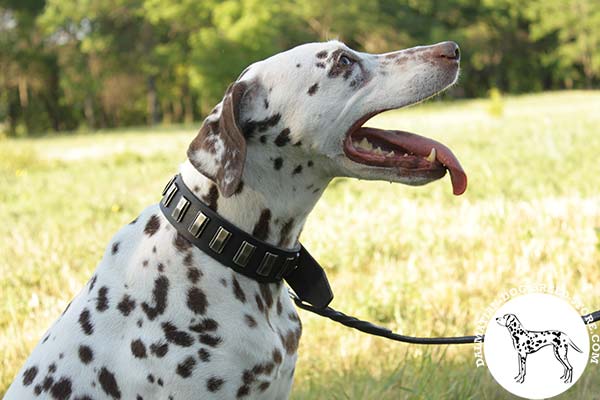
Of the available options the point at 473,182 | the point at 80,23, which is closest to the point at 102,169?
the point at 473,182

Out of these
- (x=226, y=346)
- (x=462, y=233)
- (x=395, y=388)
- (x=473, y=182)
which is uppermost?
(x=226, y=346)

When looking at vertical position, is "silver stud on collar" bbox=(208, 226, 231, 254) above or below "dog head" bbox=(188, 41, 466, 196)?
below

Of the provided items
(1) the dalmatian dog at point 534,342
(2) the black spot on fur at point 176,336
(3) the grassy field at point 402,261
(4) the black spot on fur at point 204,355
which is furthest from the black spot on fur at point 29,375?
(1) the dalmatian dog at point 534,342

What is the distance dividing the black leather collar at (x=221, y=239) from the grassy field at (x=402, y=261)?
1.25 m

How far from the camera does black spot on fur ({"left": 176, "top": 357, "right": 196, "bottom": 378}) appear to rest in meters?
2.72

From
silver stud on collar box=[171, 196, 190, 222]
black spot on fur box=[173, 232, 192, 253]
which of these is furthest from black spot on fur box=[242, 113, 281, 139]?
black spot on fur box=[173, 232, 192, 253]

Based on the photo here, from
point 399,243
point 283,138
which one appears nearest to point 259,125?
point 283,138

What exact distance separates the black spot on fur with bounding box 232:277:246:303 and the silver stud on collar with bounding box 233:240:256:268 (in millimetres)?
65

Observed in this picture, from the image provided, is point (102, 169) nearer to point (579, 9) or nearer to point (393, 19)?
point (393, 19)

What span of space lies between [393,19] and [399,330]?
2456 inches

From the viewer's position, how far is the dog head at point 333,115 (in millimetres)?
3002

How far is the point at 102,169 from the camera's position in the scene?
17688mm

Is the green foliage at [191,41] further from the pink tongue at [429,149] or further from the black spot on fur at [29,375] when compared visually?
the black spot on fur at [29,375]

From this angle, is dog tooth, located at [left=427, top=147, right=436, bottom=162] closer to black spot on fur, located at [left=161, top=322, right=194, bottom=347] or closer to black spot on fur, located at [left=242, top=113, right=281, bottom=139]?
black spot on fur, located at [left=242, top=113, right=281, bottom=139]
